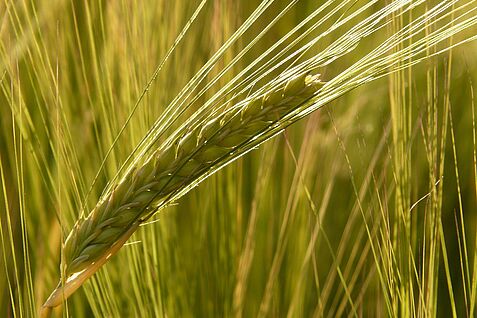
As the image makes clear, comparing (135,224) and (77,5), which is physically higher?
(77,5)

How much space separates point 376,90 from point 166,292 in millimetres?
433

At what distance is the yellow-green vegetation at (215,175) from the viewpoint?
0.64m

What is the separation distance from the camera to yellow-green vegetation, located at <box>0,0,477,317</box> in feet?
2.10

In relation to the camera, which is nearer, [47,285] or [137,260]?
[137,260]

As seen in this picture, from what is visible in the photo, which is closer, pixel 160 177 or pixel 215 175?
pixel 160 177

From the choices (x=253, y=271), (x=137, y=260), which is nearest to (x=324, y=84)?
(x=137, y=260)

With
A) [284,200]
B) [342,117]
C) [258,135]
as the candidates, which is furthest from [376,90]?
[258,135]

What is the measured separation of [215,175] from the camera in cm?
95

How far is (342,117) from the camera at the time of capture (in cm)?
113

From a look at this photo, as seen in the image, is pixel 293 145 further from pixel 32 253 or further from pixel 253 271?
pixel 32 253

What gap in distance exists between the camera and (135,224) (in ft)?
2.08

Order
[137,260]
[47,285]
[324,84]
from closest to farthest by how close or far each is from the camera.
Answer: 1. [324,84]
2. [137,260]
3. [47,285]

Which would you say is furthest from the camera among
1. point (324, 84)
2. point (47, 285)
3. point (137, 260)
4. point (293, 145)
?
point (293, 145)

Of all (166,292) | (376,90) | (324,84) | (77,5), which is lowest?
(166,292)
